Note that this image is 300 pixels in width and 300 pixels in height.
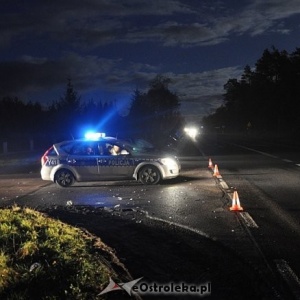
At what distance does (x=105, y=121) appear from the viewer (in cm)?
5959

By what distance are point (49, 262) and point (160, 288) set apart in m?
1.34

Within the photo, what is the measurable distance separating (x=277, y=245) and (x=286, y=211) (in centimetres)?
323

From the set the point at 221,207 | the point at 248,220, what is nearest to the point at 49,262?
the point at 248,220

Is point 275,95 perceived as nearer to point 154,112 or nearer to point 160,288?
point 154,112

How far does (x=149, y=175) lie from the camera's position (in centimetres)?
1591

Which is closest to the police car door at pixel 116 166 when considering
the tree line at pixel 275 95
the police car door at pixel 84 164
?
the police car door at pixel 84 164

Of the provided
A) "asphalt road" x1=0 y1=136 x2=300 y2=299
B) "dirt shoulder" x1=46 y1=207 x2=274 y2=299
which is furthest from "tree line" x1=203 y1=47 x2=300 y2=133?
"dirt shoulder" x1=46 y1=207 x2=274 y2=299

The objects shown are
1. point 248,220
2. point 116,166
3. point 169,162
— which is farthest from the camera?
point 169,162

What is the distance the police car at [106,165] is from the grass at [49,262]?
7827 mm

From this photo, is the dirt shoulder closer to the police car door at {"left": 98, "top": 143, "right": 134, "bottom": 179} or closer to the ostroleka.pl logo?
the ostroleka.pl logo

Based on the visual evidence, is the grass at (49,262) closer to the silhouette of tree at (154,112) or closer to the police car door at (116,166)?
the police car door at (116,166)

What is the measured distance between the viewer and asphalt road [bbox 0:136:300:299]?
673 cm

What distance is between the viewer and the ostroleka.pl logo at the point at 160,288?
530 centimetres

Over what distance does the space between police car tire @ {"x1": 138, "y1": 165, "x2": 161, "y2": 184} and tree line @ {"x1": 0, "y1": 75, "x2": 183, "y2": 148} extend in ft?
85.1
